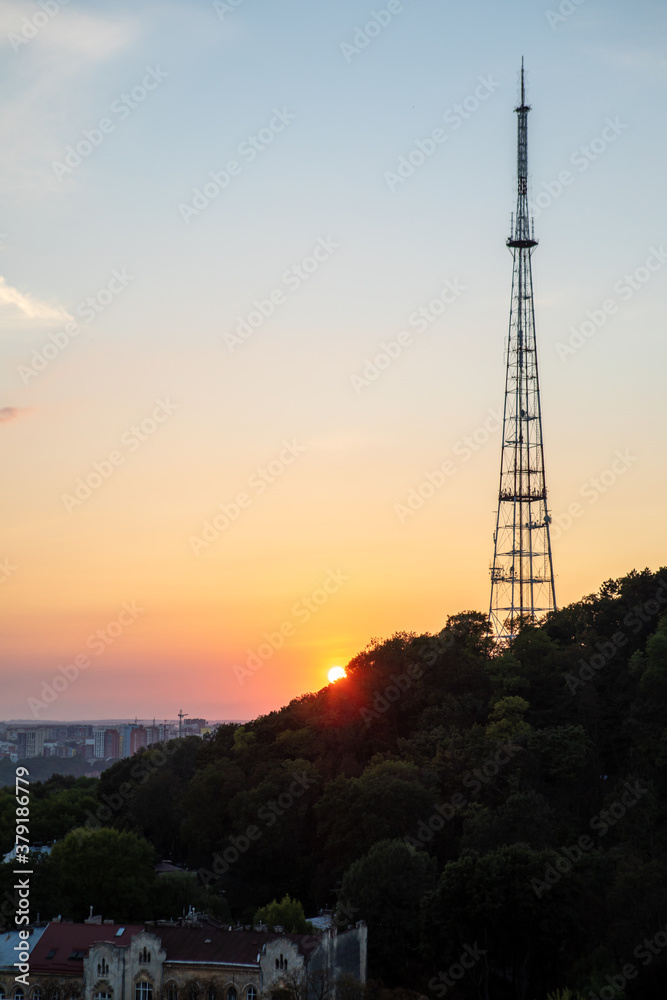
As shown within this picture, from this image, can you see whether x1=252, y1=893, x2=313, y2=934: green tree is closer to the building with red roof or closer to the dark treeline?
the dark treeline

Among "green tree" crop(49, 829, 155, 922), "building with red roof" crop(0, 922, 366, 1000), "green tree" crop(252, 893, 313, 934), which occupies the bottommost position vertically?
"building with red roof" crop(0, 922, 366, 1000)

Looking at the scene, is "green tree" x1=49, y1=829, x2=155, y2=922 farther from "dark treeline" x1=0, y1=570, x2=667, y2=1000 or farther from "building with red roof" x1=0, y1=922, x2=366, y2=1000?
"building with red roof" x1=0, y1=922, x2=366, y2=1000

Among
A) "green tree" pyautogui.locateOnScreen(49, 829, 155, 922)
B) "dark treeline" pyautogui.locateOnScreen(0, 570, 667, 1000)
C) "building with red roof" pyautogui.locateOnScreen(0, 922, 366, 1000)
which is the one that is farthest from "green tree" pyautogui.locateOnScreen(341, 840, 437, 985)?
"green tree" pyautogui.locateOnScreen(49, 829, 155, 922)

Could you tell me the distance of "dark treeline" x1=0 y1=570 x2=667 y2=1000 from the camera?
41.3 metres

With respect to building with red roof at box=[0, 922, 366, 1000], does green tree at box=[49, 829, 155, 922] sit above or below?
above

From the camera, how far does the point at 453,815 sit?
2062 inches

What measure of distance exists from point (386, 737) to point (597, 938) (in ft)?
70.1

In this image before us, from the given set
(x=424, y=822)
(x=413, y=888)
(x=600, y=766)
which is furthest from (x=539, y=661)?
(x=413, y=888)

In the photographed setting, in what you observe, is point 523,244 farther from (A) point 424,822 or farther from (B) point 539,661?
(A) point 424,822

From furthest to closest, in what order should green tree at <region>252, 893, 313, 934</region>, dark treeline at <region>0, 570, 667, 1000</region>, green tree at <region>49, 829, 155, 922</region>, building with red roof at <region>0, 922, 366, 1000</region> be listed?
1. green tree at <region>49, 829, 155, 922</region>
2. green tree at <region>252, 893, 313, 934</region>
3. dark treeline at <region>0, 570, 667, 1000</region>
4. building with red roof at <region>0, 922, 366, 1000</region>

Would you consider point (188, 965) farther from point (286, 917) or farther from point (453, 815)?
point (453, 815)

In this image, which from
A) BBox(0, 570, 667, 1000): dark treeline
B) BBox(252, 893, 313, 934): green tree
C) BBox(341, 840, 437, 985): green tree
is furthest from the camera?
BBox(252, 893, 313, 934): green tree

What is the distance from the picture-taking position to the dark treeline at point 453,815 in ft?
136

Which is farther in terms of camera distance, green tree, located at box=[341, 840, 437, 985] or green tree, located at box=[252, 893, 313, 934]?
green tree, located at box=[252, 893, 313, 934]
